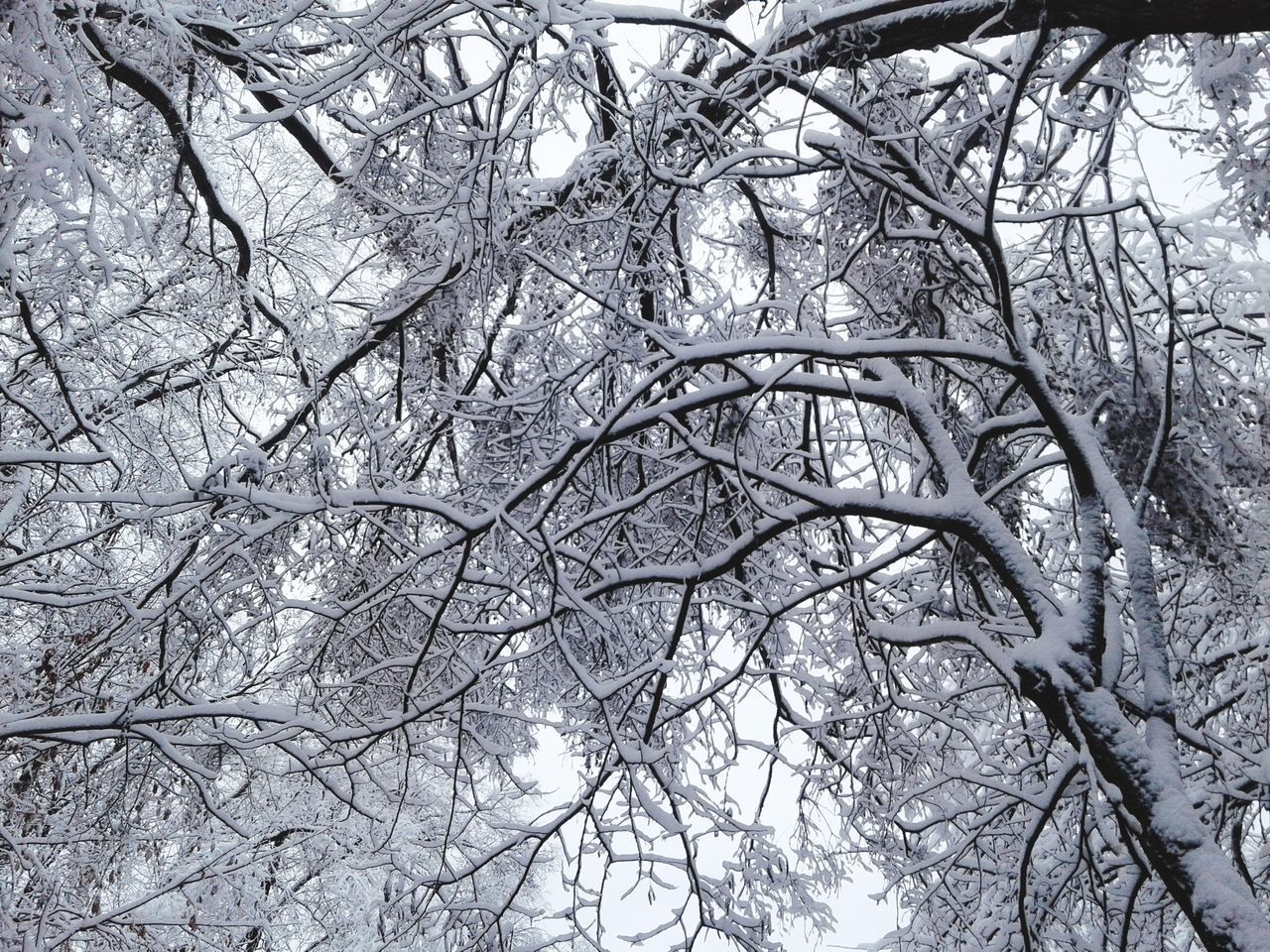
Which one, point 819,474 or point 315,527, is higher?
point 315,527

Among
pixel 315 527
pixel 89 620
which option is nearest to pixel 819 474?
pixel 315 527

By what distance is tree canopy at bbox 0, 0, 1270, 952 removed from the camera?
4055mm

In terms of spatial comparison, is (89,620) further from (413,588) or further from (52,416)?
(413,588)

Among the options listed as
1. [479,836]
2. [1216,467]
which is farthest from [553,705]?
[479,836]

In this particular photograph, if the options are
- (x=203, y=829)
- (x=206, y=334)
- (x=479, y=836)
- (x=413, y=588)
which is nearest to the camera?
(x=413, y=588)

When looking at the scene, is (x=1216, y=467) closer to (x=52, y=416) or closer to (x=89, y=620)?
(x=89, y=620)

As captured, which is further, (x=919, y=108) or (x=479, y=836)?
(x=479, y=836)

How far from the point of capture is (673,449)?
5406 mm

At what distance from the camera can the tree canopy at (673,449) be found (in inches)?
160

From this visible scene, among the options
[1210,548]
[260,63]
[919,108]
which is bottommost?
[1210,548]

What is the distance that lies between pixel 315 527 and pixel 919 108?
4.10 meters

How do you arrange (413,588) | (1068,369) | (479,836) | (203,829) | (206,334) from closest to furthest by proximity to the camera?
(1068,369) → (413,588) → (206,334) → (203,829) → (479,836)

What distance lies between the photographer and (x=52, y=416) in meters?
7.02

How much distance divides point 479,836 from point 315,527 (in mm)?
9045
